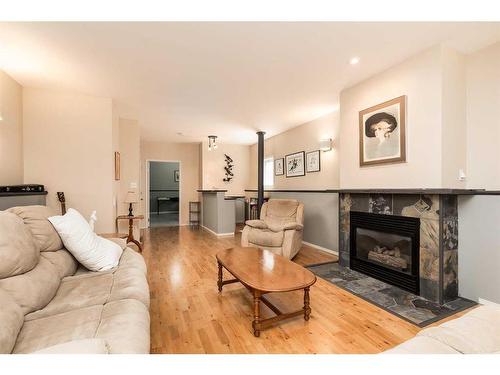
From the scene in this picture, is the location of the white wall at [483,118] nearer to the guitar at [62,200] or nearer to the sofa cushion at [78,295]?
the sofa cushion at [78,295]

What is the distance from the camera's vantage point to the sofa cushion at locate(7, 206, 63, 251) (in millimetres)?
1660

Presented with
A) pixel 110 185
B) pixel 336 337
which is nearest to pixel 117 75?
pixel 110 185

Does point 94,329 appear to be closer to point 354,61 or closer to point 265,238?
point 265,238

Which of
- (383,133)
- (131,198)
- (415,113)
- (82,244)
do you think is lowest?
(82,244)

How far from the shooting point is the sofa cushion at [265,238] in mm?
3531

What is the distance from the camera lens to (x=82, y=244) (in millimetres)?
1843

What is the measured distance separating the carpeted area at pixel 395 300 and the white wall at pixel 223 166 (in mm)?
4501

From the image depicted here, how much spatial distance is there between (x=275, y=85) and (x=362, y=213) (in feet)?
6.49

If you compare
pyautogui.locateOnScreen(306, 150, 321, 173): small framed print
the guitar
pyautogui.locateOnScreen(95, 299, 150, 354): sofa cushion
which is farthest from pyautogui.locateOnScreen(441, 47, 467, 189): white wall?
the guitar

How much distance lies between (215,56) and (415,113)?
2.08 meters

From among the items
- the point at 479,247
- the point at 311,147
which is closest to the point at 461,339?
the point at 479,247

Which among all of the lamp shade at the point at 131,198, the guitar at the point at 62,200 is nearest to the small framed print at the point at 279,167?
the lamp shade at the point at 131,198
